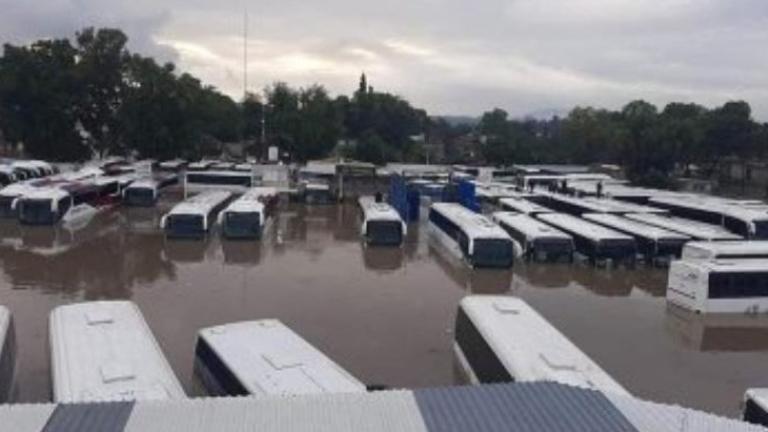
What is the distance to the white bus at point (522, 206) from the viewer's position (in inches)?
1549

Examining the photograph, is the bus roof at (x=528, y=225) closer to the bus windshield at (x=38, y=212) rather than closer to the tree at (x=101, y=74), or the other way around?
the bus windshield at (x=38, y=212)

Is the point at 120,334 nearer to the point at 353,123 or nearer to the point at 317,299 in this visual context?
the point at 317,299

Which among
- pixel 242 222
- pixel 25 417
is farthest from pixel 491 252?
pixel 25 417

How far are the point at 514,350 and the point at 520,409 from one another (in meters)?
5.33

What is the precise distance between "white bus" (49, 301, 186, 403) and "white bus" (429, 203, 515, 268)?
15136mm

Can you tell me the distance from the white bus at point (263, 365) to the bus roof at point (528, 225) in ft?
55.6

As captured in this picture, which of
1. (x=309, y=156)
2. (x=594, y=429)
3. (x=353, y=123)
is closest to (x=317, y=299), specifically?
(x=594, y=429)

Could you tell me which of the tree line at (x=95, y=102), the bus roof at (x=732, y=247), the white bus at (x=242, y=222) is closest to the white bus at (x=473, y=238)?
the bus roof at (x=732, y=247)

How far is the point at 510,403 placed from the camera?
10078 millimetres

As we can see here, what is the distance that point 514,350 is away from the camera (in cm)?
1518

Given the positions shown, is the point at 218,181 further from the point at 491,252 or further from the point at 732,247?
the point at 732,247

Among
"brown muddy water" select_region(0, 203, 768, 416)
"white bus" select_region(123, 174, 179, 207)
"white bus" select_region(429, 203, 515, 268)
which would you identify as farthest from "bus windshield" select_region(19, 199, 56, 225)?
"white bus" select_region(429, 203, 515, 268)

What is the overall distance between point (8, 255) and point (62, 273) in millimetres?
4256

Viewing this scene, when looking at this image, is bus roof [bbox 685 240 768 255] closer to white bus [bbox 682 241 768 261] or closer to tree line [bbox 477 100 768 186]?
white bus [bbox 682 241 768 261]
